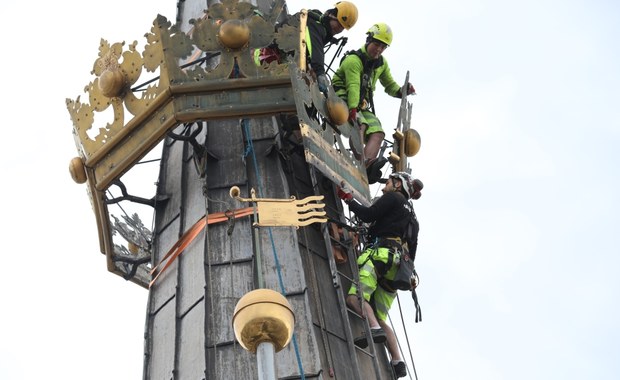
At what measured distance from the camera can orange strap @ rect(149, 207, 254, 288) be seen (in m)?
19.6

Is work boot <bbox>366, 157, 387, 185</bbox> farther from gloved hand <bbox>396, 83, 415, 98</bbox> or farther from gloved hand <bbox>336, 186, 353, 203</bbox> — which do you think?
gloved hand <bbox>396, 83, 415, 98</bbox>

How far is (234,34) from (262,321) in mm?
7051

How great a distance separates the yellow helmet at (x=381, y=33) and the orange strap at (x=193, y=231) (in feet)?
14.6

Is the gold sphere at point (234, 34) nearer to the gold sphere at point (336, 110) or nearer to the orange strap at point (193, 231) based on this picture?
the gold sphere at point (336, 110)

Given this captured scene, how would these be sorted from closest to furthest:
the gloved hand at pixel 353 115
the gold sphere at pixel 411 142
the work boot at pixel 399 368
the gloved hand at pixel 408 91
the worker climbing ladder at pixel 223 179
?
the worker climbing ladder at pixel 223 179 < the work boot at pixel 399 368 < the gloved hand at pixel 353 115 < the gold sphere at pixel 411 142 < the gloved hand at pixel 408 91

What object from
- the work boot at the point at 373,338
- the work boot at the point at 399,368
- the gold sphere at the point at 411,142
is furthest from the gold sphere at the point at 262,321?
the gold sphere at the point at 411,142

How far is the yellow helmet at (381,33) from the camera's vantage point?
22609 millimetres

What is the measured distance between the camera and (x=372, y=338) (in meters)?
19.2

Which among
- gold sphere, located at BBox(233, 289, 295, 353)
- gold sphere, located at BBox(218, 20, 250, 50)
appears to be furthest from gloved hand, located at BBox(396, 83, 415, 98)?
gold sphere, located at BBox(233, 289, 295, 353)

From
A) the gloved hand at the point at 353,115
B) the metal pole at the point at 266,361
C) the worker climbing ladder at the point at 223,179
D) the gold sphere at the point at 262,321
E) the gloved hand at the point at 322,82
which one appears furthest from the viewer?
the gloved hand at the point at 353,115

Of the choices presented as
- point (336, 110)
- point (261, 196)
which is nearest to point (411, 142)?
point (336, 110)

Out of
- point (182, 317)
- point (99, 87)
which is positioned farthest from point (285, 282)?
point (99, 87)

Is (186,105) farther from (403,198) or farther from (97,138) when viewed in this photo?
(403,198)

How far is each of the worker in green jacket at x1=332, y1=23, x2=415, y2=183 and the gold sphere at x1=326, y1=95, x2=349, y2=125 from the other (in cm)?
167
